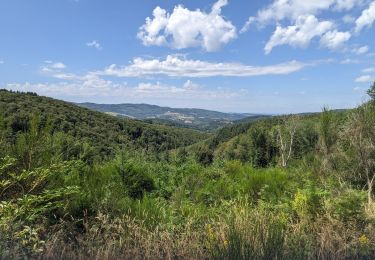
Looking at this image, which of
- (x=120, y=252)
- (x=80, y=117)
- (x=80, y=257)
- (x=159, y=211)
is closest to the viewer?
(x=80, y=257)

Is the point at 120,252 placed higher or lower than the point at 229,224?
lower

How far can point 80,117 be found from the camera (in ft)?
263

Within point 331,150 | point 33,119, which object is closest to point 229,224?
point 33,119

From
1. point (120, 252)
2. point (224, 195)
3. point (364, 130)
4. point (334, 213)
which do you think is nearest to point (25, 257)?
point (120, 252)

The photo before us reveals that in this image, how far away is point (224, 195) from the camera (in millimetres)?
5879

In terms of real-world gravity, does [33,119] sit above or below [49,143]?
above

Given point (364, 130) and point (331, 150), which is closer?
point (364, 130)

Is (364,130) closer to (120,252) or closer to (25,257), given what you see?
(120,252)

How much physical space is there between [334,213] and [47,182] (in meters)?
3.09

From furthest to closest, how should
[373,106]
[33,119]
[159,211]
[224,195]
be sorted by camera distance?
[373,106] < [224,195] < [159,211] < [33,119]

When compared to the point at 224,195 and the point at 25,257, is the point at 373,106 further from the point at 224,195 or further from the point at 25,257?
the point at 25,257

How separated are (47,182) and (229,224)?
192cm

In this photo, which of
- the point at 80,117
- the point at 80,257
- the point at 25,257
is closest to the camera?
the point at 25,257

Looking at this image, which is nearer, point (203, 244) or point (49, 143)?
point (203, 244)
